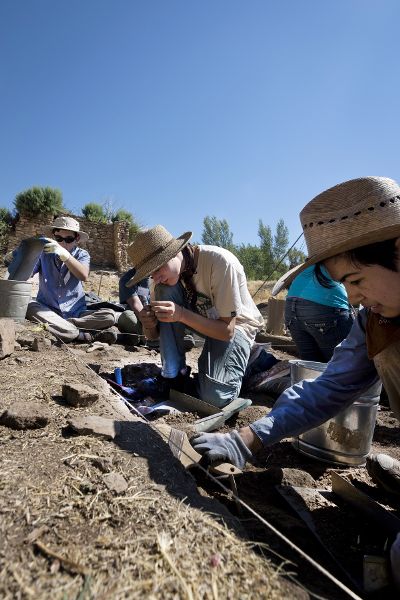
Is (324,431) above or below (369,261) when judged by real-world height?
below

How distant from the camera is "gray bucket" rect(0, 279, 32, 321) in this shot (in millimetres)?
4441

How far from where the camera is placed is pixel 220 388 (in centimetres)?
297

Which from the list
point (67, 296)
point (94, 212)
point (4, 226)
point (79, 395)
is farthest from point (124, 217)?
point (79, 395)

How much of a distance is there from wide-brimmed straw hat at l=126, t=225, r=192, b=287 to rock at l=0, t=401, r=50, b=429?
1.11 m

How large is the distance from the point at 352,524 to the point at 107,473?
3.45ft

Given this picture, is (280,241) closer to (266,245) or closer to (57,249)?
(266,245)

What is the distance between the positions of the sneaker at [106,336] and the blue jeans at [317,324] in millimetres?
2294

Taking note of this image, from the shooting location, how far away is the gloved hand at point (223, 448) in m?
1.69

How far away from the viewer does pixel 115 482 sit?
4.70 feet

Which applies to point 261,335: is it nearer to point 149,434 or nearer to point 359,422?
point 359,422

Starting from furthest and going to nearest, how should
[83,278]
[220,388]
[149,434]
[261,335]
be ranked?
[261,335] → [83,278] → [220,388] → [149,434]

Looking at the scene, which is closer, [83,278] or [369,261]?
[369,261]

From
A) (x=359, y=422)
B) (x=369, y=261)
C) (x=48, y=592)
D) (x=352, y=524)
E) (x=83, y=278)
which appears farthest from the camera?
(x=83, y=278)

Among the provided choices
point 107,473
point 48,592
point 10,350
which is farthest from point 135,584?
point 10,350
